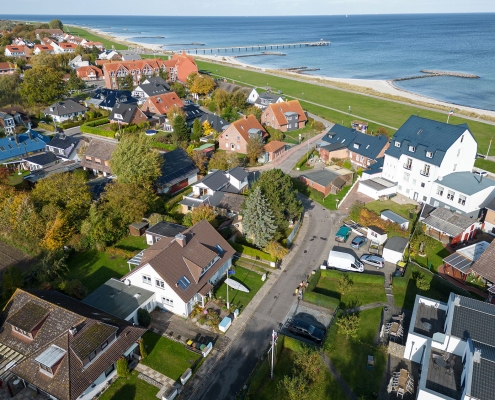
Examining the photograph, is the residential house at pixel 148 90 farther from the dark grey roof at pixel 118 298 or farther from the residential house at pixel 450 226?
the residential house at pixel 450 226

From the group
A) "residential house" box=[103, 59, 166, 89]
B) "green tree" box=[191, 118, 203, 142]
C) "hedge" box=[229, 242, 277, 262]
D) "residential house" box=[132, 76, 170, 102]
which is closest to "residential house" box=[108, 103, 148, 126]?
"green tree" box=[191, 118, 203, 142]

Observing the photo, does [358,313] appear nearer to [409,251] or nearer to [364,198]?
[409,251]

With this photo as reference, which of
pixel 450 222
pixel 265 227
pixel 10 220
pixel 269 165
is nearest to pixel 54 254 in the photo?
pixel 10 220

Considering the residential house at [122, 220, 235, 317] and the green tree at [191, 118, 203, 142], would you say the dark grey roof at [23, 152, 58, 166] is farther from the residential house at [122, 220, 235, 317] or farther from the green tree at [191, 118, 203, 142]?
the residential house at [122, 220, 235, 317]

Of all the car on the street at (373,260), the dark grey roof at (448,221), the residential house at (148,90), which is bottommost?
the car on the street at (373,260)

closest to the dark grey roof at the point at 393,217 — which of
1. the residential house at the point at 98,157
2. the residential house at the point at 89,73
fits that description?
the residential house at the point at 98,157
